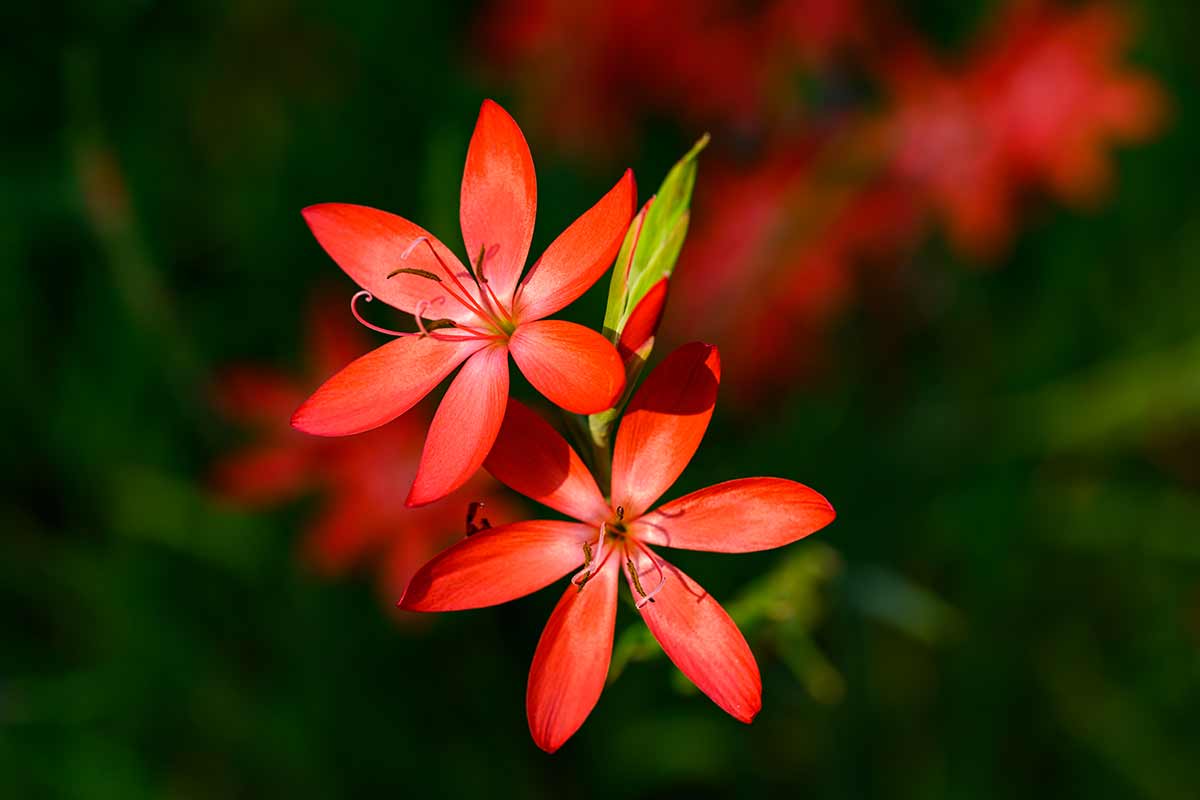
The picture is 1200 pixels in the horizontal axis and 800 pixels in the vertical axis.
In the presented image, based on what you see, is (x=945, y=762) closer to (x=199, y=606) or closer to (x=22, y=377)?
(x=199, y=606)

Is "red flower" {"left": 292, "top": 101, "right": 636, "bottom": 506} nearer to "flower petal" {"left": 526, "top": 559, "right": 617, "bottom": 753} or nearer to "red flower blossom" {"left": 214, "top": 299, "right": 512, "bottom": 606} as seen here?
"flower petal" {"left": 526, "top": 559, "right": 617, "bottom": 753}

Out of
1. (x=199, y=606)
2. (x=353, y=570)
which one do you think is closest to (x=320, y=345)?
(x=353, y=570)

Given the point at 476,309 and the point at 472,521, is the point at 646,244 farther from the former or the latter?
the point at 472,521

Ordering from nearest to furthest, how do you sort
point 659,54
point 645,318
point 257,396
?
point 645,318, point 257,396, point 659,54

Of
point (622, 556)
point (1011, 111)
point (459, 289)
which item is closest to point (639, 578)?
point (622, 556)

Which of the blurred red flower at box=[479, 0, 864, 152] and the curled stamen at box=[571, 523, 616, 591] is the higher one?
the blurred red flower at box=[479, 0, 864, 152]

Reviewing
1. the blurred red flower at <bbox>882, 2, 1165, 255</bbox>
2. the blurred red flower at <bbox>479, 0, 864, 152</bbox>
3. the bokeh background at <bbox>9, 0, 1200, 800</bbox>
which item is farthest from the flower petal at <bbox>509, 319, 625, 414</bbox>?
the blurred red flower at <bbox>882, 2, 1165, 255</bbox>

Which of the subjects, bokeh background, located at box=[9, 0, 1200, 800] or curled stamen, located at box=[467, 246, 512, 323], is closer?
curled stamen, located at box=[467, 246, 512, 323]
